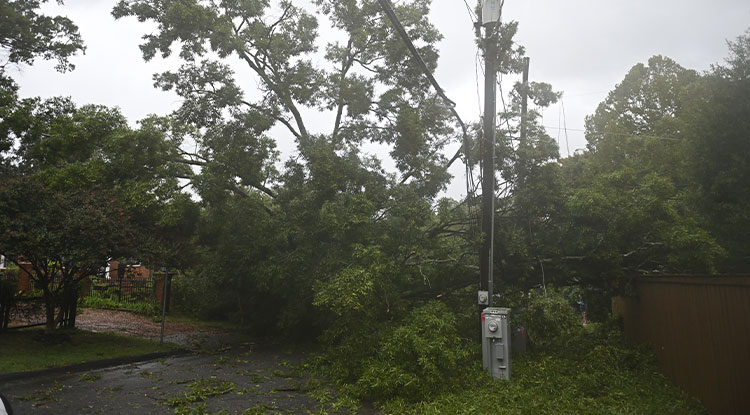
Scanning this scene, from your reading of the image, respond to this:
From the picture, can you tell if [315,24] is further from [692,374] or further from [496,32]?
[692,374]

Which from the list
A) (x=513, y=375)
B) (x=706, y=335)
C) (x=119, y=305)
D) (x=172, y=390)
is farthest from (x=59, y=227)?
(x=706, y=335)

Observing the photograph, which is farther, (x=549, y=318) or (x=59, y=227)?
(x=59, y=227)

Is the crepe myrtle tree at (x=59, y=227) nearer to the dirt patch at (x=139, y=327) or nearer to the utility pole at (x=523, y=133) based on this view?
the dirt patch at (x=139, y=327)

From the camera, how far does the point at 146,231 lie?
39.4ft

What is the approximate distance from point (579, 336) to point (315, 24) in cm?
1155

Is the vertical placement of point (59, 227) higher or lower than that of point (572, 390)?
higher

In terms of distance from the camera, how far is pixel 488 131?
9664 mm

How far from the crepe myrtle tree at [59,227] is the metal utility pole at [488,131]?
Answer: 7.68m

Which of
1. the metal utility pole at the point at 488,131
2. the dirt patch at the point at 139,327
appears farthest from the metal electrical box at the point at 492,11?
the dirt patch at the point at 139,327

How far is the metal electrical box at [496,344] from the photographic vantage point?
830 centimetres

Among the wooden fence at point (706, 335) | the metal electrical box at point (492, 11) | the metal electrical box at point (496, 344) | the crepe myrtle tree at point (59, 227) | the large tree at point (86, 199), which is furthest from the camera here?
the large tree at point (86, 199)

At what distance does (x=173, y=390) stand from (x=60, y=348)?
4.79 metres

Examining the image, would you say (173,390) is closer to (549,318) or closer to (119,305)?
(549,318)

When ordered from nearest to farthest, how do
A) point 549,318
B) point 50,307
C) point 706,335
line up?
point 706,335 → point 549,318 → point 50,307
